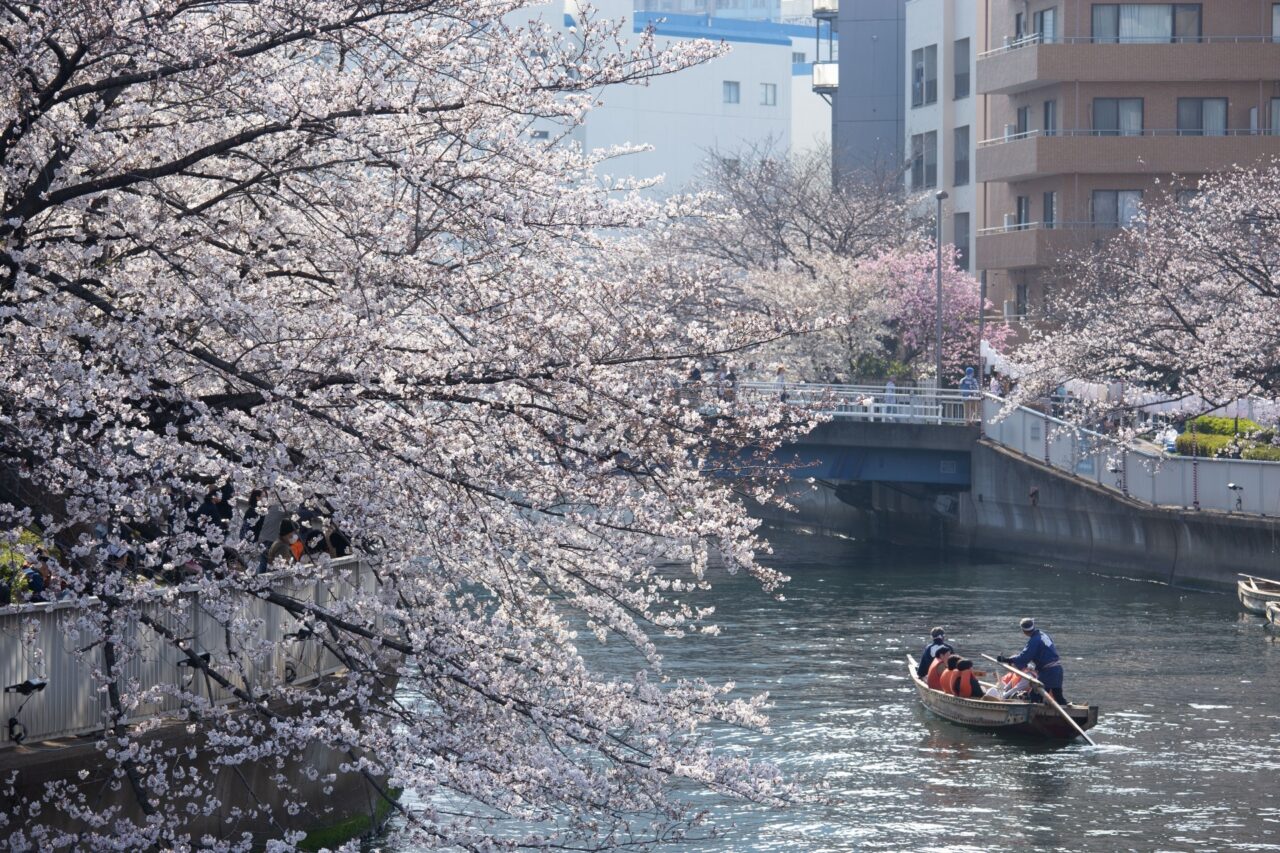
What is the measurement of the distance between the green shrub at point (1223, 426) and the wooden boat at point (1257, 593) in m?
5.54

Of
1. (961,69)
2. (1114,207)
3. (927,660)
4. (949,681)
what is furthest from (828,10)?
(949,681)

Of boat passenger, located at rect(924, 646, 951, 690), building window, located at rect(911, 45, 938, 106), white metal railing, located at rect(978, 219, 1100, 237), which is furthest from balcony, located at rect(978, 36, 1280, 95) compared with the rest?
boat passenger, located at rect(924, 646, 951, 690)

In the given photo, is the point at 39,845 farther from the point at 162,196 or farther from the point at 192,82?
the point at 192,82

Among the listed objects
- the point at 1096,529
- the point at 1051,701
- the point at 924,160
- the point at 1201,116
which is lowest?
the point at 1051,701

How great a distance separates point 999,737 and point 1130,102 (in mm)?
35485

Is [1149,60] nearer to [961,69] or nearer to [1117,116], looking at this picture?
[1117,116]

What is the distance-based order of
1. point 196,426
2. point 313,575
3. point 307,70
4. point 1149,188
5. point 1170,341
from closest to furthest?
1. point 196,426
2. point 313,575
3. point 307,70
4. point 1170,341
5. point 1149,188

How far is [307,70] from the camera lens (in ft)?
37.2

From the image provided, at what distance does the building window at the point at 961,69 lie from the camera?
6944 cm

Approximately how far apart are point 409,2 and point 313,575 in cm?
327

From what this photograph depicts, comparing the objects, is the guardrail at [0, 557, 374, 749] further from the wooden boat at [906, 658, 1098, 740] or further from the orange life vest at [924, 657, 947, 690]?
the orange life vest at [924, 657, 947, 690]

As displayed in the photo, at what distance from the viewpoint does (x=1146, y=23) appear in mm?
55344

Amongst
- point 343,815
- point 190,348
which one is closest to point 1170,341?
point 343,815

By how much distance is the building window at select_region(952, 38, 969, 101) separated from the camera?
69438mm
